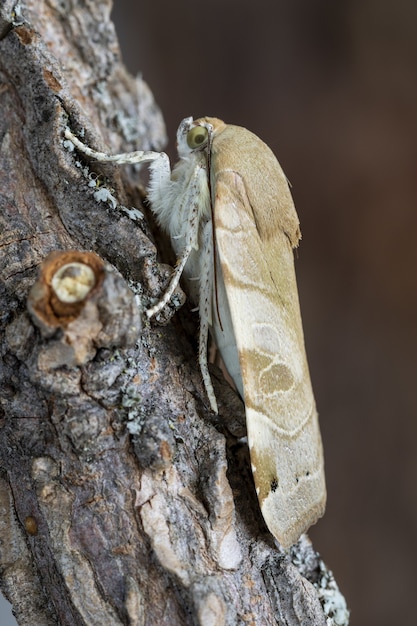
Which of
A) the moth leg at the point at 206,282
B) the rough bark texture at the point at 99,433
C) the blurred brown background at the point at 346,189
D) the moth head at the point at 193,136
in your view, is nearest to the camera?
the rough bark texture at the point at 99,433

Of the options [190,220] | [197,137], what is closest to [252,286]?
[190,220]

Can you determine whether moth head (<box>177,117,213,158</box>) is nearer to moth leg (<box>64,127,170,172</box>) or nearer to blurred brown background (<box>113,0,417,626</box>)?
moth leg (<box>64,127,170,172</box>)

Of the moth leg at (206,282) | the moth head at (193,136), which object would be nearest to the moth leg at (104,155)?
the moth head at (193,136)

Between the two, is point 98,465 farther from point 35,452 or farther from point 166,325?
point 166,325

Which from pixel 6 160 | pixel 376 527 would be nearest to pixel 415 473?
pixel 376 527

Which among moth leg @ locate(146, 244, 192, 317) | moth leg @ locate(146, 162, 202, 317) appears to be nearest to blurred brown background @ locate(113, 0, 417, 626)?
moth leg @ locate(146, 162, 202, 317)

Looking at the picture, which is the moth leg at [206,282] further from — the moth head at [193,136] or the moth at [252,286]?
the moth head at [193,136]
